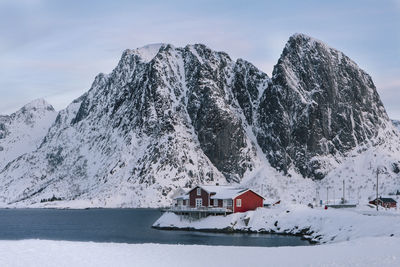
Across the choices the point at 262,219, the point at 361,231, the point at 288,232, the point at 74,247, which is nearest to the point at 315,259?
the point at 74,247

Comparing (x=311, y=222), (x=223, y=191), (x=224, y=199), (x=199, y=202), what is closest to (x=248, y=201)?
(x=224, y=199)

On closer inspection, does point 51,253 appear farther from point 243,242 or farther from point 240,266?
point 243,242

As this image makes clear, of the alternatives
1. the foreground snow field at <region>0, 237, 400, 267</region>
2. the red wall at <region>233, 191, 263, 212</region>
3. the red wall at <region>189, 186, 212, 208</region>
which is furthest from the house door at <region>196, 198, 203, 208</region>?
the foreground snow field at <region>0, 237, 400, 267</region>

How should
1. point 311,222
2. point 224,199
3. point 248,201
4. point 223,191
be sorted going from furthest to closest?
point 223,191, point 248,201, point 224,199, point 311,222

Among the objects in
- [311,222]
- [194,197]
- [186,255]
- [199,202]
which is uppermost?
[194,197]

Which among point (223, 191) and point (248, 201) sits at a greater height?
point (223, 191)

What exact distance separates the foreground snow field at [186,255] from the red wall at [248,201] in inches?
2747

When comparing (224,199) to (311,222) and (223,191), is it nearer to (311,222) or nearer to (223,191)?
(223,191)

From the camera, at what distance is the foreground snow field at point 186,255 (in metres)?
41.0

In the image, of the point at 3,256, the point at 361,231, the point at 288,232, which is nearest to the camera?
the point at 3,256

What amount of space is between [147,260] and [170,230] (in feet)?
237

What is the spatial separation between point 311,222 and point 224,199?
87.2 ft

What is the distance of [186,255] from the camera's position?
152 ft

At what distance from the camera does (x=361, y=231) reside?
75.4 meters
